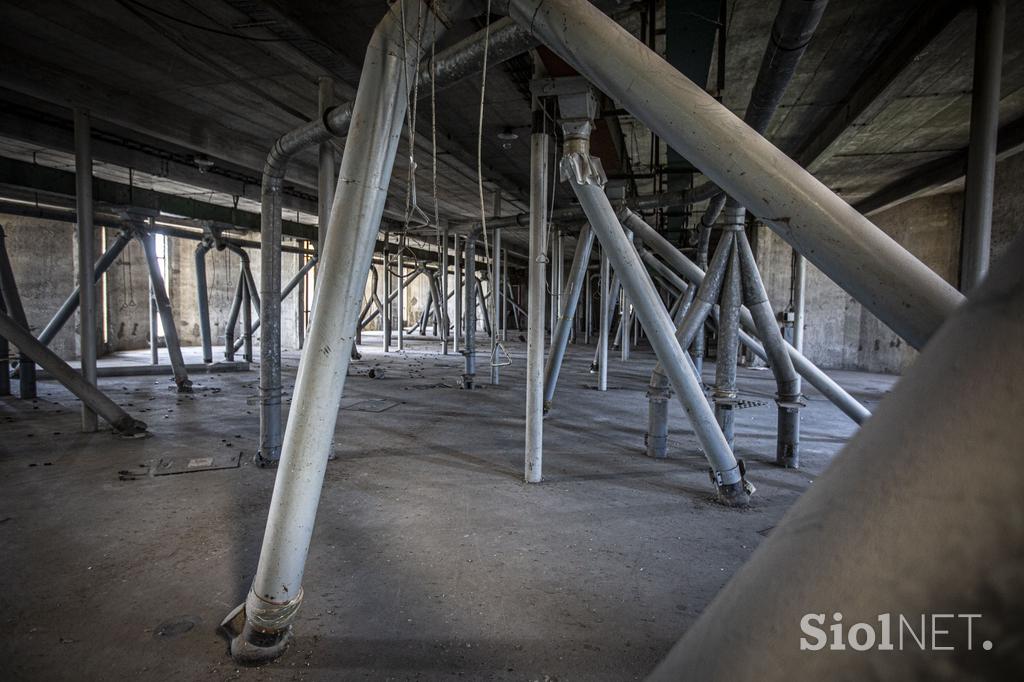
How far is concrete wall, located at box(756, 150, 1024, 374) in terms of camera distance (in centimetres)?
815

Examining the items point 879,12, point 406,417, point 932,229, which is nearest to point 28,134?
point 406,417

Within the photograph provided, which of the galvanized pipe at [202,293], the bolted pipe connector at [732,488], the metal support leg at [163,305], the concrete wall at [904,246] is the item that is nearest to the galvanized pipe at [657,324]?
the bolted pipe connector at [732,488]

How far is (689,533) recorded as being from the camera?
3.15 meters

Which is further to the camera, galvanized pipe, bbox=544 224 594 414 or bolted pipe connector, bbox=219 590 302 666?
galvanized pipe, bbox=544 224 594 414

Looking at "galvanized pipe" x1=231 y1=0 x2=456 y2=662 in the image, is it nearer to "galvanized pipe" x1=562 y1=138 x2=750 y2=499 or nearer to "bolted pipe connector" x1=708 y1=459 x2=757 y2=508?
"galvanized pipe" x1=562 y1=138 x2=750 y2=499

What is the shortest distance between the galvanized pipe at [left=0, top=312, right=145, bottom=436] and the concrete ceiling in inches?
101

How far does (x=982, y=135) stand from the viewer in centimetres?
346

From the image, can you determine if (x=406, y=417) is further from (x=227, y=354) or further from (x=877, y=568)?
(x=227, y=354)

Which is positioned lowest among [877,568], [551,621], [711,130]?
[551,621]

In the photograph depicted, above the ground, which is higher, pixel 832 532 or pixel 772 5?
pixel 772 5

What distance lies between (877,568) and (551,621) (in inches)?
81.4

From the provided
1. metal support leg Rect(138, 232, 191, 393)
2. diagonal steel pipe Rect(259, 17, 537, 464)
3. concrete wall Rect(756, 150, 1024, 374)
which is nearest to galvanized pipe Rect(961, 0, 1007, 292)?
diagonal steel pipe Rect(259, 17, 537, 464)

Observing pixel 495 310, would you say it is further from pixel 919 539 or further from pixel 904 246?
pixel 904 246

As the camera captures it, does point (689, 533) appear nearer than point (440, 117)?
Yes
